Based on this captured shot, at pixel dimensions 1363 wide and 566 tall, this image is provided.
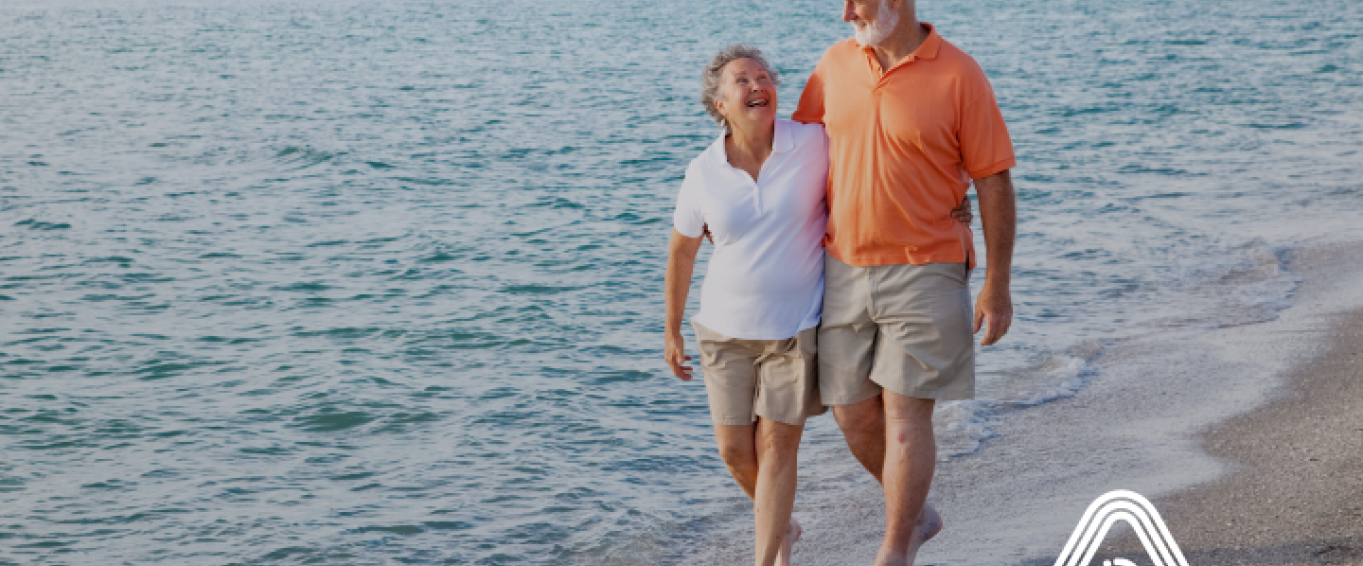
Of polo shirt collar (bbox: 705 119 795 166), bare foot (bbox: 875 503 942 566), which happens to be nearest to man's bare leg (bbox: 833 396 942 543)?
bare foot (bbox: 875 503 942 566)

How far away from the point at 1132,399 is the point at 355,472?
377 centimetres

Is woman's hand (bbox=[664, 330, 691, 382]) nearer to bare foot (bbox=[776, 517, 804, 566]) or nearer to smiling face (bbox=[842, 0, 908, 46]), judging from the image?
bare foot (bbox=[776, 517, 804, 566])

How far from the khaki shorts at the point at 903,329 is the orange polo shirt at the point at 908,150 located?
0.05m

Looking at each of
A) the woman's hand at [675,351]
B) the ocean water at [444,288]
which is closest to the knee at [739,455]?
the woman's hand at [675,351]

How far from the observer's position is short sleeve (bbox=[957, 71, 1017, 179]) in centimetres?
333

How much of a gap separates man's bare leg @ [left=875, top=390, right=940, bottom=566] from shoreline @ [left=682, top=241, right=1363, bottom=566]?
0.69 m

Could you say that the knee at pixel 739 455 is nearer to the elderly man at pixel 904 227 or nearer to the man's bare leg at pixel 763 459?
the man's bare leg at pixel 763 459

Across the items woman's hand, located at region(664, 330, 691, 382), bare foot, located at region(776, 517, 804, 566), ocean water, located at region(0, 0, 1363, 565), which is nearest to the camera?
woman's hand, located at region(664, 330, 691, 382)

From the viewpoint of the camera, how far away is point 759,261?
11.5 feet

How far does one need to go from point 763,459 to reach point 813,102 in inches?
41.1

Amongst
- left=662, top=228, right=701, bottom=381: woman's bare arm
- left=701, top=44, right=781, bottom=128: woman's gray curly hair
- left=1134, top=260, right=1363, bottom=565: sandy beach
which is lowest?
left=1134, top=260, right=1363, bottom=565: sandy beach

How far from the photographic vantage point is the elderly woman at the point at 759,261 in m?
3.48

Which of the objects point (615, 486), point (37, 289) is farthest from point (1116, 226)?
point (37, 289)

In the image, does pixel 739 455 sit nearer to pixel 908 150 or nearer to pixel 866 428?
pixel 866 428
